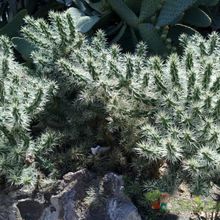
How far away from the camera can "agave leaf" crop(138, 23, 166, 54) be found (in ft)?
12.9

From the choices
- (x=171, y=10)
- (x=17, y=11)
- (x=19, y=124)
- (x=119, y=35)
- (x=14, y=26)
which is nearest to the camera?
(x=19, y=124)

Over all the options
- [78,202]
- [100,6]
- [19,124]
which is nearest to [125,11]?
[100,6]

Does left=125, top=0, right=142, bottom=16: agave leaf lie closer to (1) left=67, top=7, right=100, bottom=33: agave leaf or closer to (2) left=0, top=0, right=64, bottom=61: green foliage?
(1) left=67, top=7, right=100, bottom=33: agave leaf

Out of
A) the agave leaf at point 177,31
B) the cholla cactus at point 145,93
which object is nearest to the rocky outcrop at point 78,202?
the cholla cactus at point 145,93

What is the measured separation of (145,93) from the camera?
3.08 meters

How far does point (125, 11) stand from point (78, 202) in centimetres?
179

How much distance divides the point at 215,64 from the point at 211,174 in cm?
83

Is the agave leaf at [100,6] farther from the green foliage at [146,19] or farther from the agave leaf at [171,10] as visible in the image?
the agave leaf at [171,10]

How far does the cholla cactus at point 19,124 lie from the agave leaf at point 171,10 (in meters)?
1.14

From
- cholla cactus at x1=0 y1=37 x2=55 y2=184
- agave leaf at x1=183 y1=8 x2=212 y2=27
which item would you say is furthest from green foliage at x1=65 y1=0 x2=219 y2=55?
cholla cactus at x1=0 y1=37 x2=55 y2=184

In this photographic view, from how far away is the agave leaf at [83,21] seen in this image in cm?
399

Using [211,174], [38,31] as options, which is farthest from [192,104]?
[38,31]

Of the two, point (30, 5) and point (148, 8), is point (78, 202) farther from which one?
point (30, 5)

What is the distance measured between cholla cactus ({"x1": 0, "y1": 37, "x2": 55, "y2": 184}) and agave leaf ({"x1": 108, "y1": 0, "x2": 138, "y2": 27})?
1102mm
